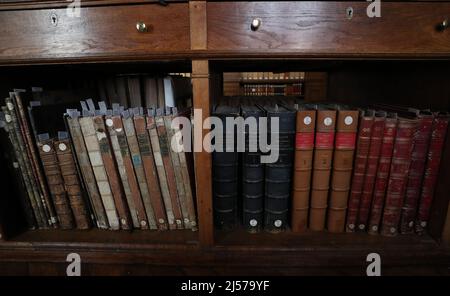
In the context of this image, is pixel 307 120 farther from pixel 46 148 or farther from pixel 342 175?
pixel 46 148

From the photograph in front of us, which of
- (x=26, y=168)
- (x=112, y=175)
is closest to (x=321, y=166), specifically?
(x=112, y=175)

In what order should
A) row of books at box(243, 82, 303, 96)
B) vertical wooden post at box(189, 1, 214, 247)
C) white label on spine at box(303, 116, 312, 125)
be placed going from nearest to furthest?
vertical wooden post at box(189, 1, 214, 247) < white label on spine at box(303, 116, 312, 125) < row of books at box(243, 82, 303, 96)

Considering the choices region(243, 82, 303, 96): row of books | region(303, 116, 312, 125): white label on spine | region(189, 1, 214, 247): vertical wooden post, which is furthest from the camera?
region(243, 82, 303, 96): row of books

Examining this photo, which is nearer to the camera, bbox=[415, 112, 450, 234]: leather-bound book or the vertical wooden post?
the vertical wooden post

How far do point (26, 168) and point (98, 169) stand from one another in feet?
0.73

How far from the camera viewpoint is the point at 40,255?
0.73m

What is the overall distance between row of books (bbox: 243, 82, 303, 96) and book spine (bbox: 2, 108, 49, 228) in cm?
179

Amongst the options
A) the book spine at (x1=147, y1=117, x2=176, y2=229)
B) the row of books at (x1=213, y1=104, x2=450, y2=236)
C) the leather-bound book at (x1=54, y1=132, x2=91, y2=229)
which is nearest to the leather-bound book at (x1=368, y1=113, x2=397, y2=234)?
the row of books at (x1=213, y1=104, x2=450, y2=236)

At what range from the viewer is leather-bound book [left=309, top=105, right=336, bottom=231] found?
0.69 m

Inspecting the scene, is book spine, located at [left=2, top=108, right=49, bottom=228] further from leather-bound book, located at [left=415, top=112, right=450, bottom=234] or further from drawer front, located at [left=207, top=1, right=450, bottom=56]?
leather-bound book, located at [left=415, top=112, right=450, bottom=234]

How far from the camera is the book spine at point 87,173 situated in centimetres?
72

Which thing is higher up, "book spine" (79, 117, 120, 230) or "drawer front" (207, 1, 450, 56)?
"drawer front" (207, 1, 450, 56)

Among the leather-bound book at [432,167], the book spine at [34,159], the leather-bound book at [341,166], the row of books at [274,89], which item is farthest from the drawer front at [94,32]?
the row of books at [274,89]
